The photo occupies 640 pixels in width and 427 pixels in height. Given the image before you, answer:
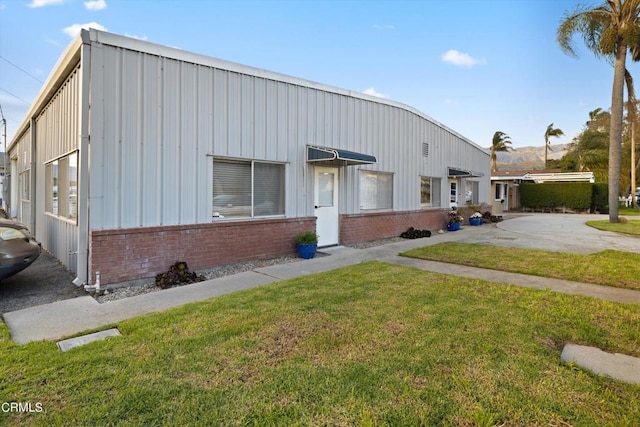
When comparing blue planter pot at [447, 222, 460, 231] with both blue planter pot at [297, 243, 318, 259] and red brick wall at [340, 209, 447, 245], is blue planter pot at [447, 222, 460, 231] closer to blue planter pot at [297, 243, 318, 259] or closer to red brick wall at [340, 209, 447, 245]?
red brick wall at [340, 209, 447, 245]

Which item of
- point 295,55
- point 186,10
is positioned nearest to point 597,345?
point 186,10

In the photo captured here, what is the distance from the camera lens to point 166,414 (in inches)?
93.0

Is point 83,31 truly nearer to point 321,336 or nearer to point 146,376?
point 146,376

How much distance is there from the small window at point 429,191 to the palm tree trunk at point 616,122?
979cm

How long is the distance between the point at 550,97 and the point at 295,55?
1661cm

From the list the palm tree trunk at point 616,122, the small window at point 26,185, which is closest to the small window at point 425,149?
the palm tree trunk at point 616,122

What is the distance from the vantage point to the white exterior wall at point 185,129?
5719 millimetres

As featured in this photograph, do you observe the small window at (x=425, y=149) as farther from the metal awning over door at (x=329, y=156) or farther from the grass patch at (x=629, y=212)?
the grass patch at (x=629, y=212)

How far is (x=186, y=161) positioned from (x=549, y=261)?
815 centimetres

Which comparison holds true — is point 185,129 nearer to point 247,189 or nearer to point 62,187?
point 247,189

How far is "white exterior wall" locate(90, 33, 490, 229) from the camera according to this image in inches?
225

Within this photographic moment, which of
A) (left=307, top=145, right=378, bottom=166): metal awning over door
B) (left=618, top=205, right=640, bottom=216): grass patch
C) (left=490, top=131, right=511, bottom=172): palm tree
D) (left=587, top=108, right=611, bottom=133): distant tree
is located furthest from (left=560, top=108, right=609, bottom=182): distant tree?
(left=307, top=145, right=378, bottom=166): metal awning over door

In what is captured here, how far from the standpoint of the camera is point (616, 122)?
1655 centimetres

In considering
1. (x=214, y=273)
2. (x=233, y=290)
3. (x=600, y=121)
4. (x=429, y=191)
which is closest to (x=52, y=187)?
(x=214, y=273)
